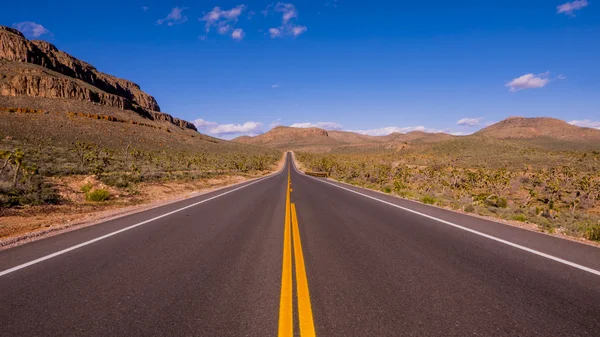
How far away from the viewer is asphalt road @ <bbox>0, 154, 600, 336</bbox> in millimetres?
2949

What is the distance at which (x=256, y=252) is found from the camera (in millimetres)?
5406

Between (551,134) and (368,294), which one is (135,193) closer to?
(368,294)

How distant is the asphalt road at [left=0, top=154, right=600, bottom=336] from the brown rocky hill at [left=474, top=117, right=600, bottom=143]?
451 ft

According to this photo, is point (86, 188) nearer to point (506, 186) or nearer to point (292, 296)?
point (292, 296)

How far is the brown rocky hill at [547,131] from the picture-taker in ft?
424

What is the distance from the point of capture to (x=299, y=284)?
12.8 feet

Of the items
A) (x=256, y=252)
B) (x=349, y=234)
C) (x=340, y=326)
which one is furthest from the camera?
(x=349, y=234)

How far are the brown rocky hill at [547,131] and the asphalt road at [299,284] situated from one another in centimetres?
13758

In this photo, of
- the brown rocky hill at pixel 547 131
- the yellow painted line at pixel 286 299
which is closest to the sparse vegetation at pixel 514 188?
the yellow painted line at pixel 286 299

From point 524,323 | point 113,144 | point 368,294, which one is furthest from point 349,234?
point 113,144

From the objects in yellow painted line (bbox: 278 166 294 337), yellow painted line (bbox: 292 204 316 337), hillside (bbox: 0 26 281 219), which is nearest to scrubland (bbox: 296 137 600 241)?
yellow painted line (bbox: 292 204 316 337)

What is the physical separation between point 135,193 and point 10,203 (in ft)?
19.1

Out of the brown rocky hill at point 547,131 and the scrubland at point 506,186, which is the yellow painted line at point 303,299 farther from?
the brown rocky hill at point 547,131

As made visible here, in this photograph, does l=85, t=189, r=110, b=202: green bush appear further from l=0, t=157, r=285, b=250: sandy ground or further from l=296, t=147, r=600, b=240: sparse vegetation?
l=296, t=147, r=600, b=240: sparse vegetation
